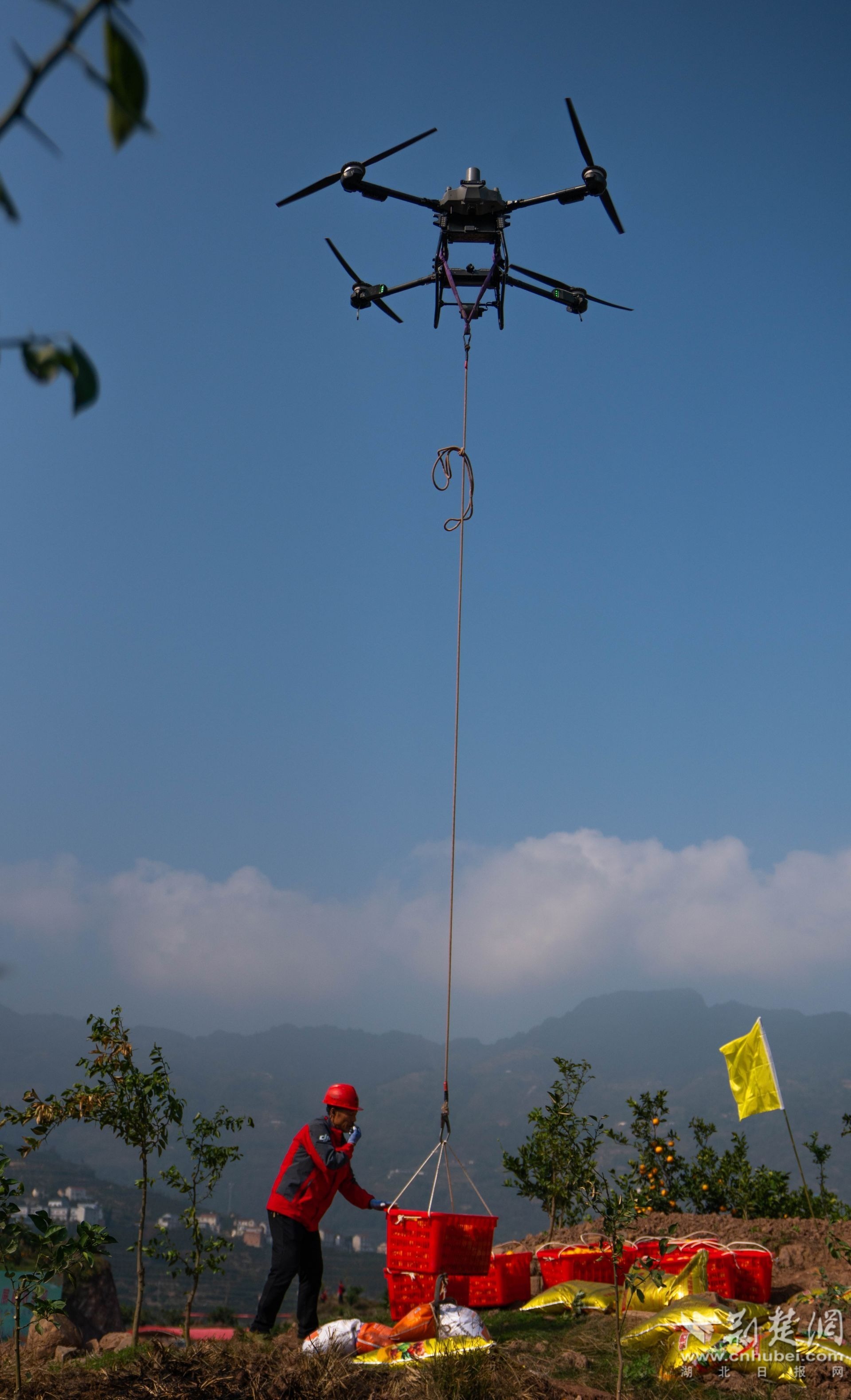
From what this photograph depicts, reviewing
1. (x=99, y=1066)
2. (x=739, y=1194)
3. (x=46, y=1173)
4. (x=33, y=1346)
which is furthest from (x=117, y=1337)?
(x=46, y=1173)

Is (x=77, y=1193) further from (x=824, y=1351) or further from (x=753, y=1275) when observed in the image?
(x=824, y=1351)

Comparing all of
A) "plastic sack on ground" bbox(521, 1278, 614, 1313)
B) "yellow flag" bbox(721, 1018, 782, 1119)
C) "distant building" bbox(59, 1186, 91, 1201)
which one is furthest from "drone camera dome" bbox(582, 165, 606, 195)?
"distant building" bbox(59, 1186, 91, 1201)

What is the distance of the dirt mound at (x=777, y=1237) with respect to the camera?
8781mm

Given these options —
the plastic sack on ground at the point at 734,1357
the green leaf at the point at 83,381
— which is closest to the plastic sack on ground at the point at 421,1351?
the plastic sack on ground at the point at 734,1357

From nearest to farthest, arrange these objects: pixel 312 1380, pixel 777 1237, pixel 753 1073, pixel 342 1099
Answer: pixel 312 1380, pixel 342 1099, pixel 753 1073, pixel 777 1237

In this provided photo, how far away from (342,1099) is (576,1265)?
3156mm

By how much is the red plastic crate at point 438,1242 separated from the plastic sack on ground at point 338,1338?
1.68 ft

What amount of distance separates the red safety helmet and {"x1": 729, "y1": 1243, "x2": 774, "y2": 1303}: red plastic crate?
348cm

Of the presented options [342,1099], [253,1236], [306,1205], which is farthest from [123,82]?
[253,1236]

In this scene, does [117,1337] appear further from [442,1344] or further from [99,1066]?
[442,1344]

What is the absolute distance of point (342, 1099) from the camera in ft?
24.5

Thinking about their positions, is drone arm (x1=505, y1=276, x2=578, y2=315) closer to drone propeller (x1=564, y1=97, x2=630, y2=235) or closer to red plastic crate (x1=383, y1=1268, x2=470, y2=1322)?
drone propeller (x1=564, y1=97, x2=630, y2=235)

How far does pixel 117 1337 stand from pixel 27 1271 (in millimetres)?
5206

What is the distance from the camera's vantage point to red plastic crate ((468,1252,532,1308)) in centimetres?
870
